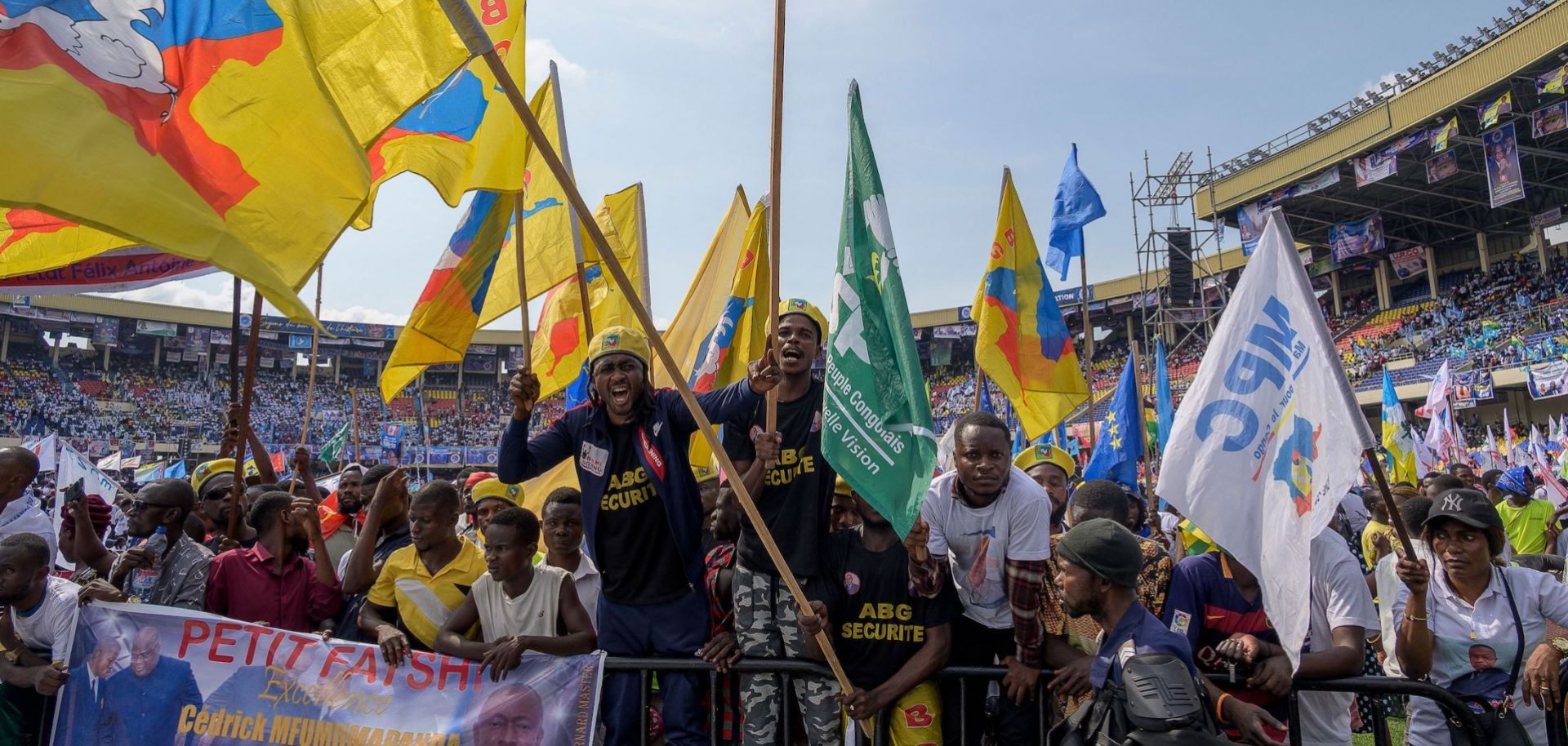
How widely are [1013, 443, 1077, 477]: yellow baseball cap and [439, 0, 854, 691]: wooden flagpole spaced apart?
283 cm

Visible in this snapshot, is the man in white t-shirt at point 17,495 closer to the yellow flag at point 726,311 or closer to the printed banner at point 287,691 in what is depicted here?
the printed banner at point 287,691

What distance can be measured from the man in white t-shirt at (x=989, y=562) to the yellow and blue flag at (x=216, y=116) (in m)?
2.33

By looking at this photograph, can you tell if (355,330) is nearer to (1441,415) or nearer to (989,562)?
(1441,415)

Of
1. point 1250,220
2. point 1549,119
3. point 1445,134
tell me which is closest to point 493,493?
point 1445,134

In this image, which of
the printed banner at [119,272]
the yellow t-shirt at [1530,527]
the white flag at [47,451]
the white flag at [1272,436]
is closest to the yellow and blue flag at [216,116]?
the printed banner at [119,272]

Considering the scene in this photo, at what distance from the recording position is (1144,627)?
289 cm

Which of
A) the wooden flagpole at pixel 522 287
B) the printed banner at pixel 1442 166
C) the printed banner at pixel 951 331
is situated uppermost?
the printed banner at pixel 1442 166

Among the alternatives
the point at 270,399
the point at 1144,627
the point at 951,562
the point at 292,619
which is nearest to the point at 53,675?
the point at 292,619

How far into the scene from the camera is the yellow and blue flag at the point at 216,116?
2600mm

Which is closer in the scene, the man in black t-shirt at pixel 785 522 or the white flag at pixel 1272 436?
the white flag at pixel 1272 436

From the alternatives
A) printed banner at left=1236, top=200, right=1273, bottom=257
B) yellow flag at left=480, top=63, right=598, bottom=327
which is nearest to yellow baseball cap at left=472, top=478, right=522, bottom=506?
yellow flag at left=480, top=63, right=598, bottom=327

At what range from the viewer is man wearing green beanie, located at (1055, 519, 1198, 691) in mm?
2891

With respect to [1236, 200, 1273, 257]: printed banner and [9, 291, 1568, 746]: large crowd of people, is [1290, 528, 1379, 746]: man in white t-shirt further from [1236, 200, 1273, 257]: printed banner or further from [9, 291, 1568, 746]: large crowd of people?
[1236, 200, 1273, 257]: printed banner

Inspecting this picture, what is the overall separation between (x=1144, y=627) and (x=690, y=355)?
529 centimetres
